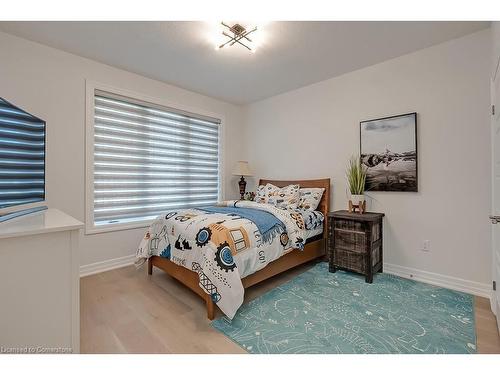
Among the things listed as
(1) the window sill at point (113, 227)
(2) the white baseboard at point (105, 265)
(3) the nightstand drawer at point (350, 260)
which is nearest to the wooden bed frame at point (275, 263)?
(3) the nightstand drawer at point (350, 260)

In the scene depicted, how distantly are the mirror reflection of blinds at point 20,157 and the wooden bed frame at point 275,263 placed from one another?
1214mm

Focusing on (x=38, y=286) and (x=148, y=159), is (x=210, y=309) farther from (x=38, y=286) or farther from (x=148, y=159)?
(x=148, y=159)

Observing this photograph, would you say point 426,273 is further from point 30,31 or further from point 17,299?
point 30,31

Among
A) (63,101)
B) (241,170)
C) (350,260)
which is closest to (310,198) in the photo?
(350,260)

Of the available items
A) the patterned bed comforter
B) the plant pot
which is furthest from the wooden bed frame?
the plant pot

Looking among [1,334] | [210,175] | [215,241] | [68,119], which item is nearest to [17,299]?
[1,334]

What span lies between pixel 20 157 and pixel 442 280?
3.76 metres

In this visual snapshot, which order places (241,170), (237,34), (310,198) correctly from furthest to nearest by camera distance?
(241,170), (310,198), (237,34)

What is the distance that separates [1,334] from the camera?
1.05 meters

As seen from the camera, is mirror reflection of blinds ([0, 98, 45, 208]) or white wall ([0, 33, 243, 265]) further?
white wall ([0, 33, 243, 265])

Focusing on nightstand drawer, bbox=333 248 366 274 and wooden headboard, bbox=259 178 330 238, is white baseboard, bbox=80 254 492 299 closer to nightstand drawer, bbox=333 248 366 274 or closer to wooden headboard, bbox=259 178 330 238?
nightstand drawer, bbox=333 248 366 274

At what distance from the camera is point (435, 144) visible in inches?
96.0

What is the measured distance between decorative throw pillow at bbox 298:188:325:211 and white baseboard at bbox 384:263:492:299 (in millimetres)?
1060

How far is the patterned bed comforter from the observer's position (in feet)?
5.87
